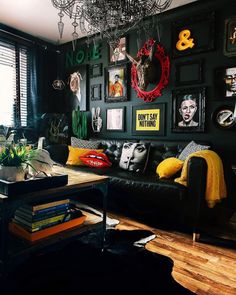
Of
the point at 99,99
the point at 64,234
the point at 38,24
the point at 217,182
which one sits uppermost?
the point at 38,24

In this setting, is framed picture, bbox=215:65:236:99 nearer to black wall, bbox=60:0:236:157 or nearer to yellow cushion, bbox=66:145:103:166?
black wall, bbox=60:0:236:157

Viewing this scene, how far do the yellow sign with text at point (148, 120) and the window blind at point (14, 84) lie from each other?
1.98m

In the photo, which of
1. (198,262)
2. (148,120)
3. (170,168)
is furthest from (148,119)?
(198,262)

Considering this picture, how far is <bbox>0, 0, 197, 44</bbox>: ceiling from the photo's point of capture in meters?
3.09

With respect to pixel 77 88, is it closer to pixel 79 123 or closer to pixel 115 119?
pixel 79 123

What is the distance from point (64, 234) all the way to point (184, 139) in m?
2.07

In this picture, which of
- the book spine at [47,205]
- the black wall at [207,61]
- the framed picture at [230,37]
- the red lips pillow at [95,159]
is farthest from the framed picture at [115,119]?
the book spine at [47,205]

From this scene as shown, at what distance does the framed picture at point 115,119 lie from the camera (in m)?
3.79

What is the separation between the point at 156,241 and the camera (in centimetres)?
215

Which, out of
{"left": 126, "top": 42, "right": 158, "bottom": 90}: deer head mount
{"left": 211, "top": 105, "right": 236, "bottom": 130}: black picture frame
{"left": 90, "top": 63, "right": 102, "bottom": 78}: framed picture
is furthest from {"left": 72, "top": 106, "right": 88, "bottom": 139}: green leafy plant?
{"left": 211, "top": 105, "right": 236, "bottom": 130}: black picture frame

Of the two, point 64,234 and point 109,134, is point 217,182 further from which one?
point 109,134

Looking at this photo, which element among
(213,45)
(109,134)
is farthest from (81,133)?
(213,45)

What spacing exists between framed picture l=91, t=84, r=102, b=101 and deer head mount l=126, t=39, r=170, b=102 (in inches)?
31.8

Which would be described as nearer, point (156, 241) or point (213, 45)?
point (156, 241)
